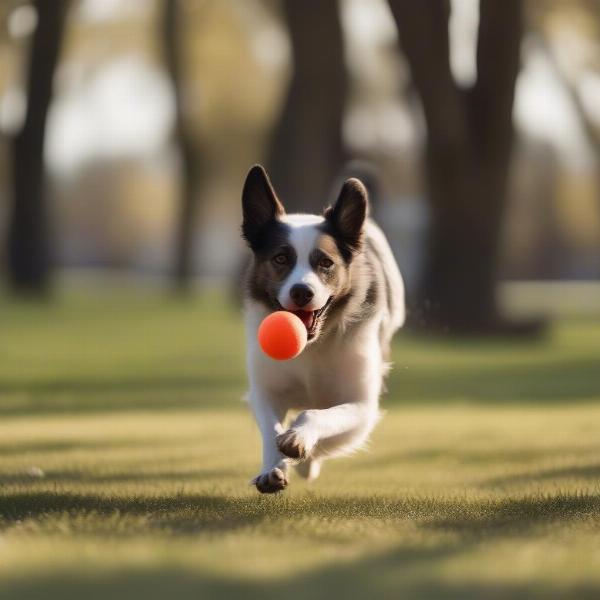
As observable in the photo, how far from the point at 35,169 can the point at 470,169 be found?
47.6 feet

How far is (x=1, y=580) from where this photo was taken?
4.47m

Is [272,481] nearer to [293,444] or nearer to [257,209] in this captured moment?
[293,444]

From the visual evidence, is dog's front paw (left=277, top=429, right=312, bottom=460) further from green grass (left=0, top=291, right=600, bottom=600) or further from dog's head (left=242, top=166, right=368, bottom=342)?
dog's head (left=242, top=166, right=368, bottom=342)

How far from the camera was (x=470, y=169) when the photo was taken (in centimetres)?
2027

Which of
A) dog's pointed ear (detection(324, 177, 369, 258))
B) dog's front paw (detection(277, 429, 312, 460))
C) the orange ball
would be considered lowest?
dog's front paw (detection(277, 429, 312, 460))

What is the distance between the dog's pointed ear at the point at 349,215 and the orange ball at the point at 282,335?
0.78m

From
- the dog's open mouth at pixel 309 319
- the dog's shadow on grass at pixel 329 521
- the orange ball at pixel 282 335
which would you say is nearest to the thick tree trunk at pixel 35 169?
the dog's open mouth at pixel 309 319

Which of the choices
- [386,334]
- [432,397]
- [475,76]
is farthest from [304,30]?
[386,334]

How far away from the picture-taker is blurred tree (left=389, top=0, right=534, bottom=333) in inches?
773

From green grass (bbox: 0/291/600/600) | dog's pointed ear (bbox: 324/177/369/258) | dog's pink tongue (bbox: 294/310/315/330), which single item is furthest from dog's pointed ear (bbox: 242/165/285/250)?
green grass (bbox: 0/291/600/600)

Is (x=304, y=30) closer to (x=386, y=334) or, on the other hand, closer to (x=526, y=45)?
(x=526, y=45)

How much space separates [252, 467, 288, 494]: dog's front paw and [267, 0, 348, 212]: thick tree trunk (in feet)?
62.4

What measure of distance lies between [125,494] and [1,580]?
2.12m

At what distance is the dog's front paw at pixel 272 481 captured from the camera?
6.05 m
